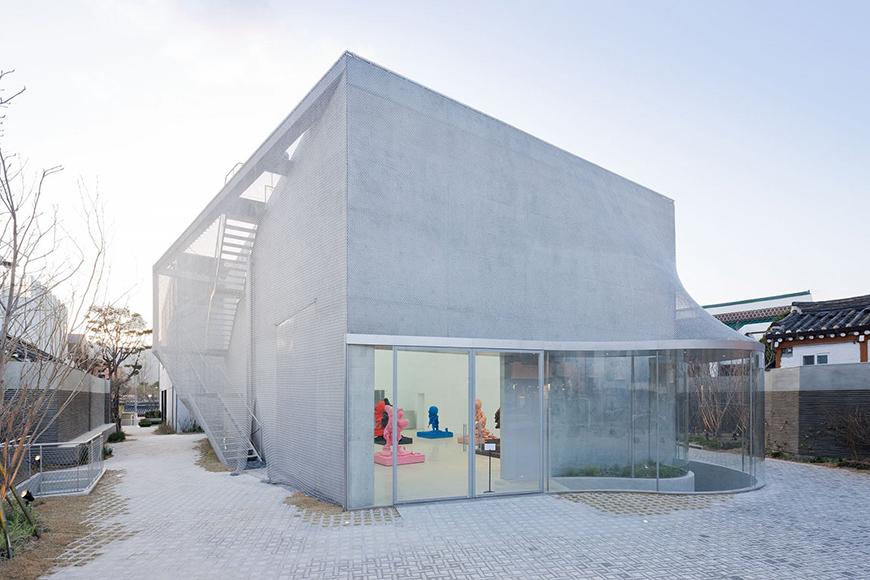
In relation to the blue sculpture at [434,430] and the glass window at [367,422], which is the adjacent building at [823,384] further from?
the glass window at [367,422]

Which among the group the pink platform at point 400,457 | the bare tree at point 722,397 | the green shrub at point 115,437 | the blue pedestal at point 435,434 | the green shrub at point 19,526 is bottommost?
the green shrub at point 115,437

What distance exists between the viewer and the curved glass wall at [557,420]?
32.4 feet

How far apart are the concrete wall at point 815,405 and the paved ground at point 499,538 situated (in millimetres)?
4845

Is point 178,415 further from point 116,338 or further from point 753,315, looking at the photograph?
point 753,315

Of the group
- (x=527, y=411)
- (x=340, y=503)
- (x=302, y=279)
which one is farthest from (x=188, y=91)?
(x=527, y=411)

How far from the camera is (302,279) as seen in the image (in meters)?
11.8

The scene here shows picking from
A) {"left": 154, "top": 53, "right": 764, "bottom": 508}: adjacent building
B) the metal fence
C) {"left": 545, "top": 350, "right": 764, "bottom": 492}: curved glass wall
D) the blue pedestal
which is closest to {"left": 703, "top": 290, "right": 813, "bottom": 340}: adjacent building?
{"left": 154, "top": 53, "right": 764, "bottom": 508}: adjacent building

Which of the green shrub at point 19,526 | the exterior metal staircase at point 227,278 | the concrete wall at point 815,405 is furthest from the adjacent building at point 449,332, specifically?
the concrete wall at point 815,405

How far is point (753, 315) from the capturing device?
31344mm

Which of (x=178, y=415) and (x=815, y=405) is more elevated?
(x=815, y=405)

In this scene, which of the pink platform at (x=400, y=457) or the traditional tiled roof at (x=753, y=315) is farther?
the traditional tiled roof at (x=753, y=315)

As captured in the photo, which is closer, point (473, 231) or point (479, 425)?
point (479, 425)

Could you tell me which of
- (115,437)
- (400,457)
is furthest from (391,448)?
(115,437)

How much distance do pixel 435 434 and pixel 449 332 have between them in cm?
190
